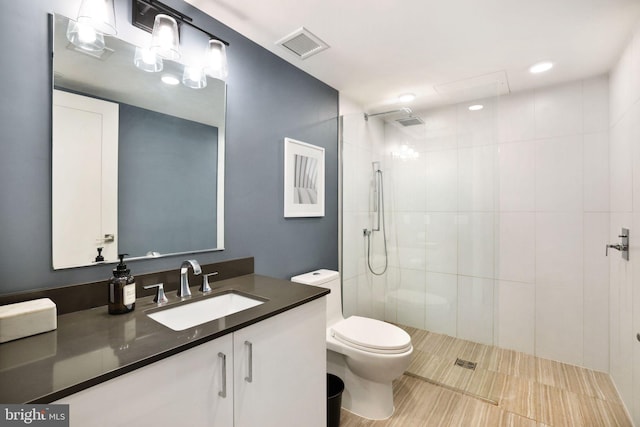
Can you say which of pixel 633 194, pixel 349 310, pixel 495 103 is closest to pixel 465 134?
pixel 495 103

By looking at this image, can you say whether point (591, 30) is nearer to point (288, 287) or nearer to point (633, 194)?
point (633, 194)

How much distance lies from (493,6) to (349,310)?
2.37 metres

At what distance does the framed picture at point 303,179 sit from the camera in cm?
213

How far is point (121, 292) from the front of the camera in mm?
1127

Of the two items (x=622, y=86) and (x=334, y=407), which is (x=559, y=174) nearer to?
(x=622, y=86)

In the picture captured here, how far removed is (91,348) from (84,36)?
1.18m

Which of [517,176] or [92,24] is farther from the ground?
[92,24]

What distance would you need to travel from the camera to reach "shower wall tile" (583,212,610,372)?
2.30 meters

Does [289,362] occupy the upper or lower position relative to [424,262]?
lower

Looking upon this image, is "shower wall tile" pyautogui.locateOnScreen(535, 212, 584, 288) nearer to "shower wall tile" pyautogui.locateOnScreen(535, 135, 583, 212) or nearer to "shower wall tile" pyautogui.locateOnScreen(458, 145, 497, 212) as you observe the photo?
"shower wall tile" pyautogui.locateOnScreen(535, 135, 583, 212)

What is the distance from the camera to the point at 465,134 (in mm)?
2404

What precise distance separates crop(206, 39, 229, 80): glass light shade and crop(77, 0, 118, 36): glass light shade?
0.44 meters

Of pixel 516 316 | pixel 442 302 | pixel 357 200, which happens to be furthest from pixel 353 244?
pixel 516 316

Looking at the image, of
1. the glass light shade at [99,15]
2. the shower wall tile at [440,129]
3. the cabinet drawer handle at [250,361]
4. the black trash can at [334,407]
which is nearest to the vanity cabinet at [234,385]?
the cabinet drawer handle at [250,361]
